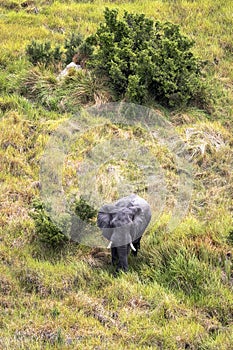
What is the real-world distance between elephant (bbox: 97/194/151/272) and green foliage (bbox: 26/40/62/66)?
517 cm

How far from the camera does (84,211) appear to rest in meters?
6.72

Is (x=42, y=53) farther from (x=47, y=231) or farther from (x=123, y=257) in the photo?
(x=123, y=257)

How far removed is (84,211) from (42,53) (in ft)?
15.5

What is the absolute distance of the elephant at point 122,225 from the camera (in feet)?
19.2

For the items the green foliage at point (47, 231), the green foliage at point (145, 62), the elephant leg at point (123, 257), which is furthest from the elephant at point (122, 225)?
the green foliage at point (145, 62)

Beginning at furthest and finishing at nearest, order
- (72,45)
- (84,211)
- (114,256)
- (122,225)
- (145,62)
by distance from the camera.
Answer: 1. (72,45)
2. (145,62)
3. (84,211)
4. (114,256)
5. (122,225)

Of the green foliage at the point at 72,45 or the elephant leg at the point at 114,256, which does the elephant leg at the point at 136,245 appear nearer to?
the elephant leg at the point at 114,256

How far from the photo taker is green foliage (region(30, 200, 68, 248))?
6.31 meters

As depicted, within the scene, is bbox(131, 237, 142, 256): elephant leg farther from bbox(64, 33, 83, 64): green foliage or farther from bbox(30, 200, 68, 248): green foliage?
bbox(64, 33, 83, 64): green foliage

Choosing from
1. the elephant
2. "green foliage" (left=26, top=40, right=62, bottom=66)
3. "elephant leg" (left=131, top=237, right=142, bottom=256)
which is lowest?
"elephant leg" (left=131, top=237, right=142, bottom=256)

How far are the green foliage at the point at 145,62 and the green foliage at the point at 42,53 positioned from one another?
83 cm

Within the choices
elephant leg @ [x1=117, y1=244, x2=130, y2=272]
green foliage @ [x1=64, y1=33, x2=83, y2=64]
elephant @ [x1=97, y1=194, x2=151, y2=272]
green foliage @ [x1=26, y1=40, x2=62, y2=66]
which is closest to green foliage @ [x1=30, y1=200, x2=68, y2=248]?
elephant @ [x1=97, y1=194, x2=151, y2=272]

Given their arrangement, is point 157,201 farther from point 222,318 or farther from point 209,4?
point 209,4

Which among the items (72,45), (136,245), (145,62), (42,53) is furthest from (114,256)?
(72,45)
